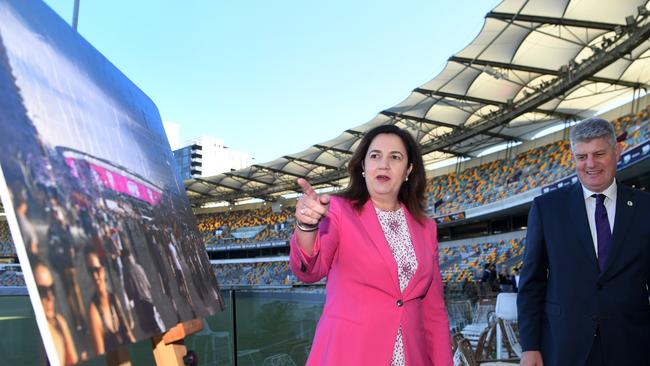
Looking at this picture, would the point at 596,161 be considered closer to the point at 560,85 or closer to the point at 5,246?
the point at 560,85

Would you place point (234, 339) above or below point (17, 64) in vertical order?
below

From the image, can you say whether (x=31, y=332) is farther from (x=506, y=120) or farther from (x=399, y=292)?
(x=506, y=120)

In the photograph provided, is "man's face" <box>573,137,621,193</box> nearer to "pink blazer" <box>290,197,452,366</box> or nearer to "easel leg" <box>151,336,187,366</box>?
"pink blazer" <box>290,197,452,366</box>

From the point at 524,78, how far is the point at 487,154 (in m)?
10.6

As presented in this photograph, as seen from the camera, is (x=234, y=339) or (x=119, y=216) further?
(x=234, y=339)

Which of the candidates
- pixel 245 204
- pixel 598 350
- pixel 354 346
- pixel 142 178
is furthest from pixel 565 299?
pixel 245 204

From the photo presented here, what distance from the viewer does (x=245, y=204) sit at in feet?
149

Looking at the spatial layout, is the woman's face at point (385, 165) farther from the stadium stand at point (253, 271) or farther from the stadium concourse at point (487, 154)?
the stadium stand at point (253, 271)

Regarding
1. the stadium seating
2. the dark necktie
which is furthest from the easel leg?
the stadium seating

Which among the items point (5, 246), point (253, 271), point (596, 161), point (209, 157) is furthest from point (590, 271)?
point (209, 157)

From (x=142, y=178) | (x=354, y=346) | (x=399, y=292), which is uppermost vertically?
(x=142, y=178)

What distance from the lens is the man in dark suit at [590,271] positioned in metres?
2.07

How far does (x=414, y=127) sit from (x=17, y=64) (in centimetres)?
2364

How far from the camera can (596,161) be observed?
215 centimetres
